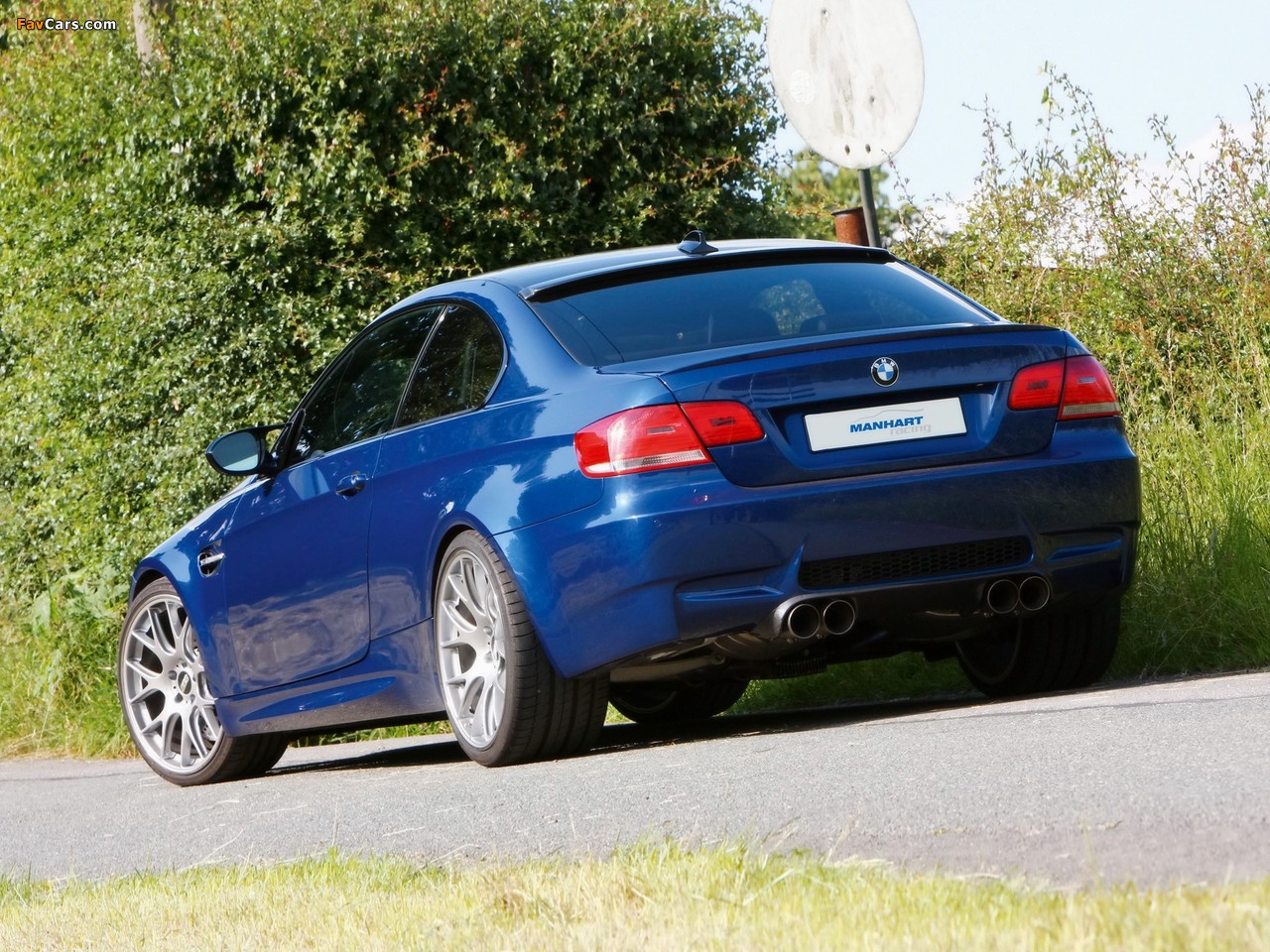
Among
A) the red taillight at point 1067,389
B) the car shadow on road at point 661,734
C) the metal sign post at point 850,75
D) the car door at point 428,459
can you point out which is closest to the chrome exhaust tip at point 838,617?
the car shadow on road at point 661,734

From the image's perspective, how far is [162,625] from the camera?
7.73m

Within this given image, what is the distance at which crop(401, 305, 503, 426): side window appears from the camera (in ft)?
19.5

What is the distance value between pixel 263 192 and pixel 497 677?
18.2 feet

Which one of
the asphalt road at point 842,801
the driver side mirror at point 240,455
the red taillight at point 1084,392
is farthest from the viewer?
the driver side mirror at point 240,455

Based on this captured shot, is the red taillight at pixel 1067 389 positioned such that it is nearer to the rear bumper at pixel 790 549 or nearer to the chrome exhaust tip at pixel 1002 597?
the rear bumper at pixel 790 549

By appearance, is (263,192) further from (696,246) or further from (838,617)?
(838,617)

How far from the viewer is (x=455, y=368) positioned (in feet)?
20.1

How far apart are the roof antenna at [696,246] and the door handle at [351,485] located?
1.33 meters

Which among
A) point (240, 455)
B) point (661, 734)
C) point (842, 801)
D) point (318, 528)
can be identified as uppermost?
point (240, 455)

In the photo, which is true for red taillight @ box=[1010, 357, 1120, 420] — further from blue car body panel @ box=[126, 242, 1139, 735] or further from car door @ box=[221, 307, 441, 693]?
car door @ box=[221, 307, 441, 693]

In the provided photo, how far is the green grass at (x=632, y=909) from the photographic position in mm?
2596

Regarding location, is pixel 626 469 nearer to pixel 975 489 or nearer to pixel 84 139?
pixel 975 489

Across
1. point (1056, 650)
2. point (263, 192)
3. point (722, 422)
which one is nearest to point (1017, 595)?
point (1056, 650)

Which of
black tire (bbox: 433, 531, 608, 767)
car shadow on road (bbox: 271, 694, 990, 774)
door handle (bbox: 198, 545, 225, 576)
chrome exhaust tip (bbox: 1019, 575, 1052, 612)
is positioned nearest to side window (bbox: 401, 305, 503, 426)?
black tire (bbox: 433, 531, 608, 767)
